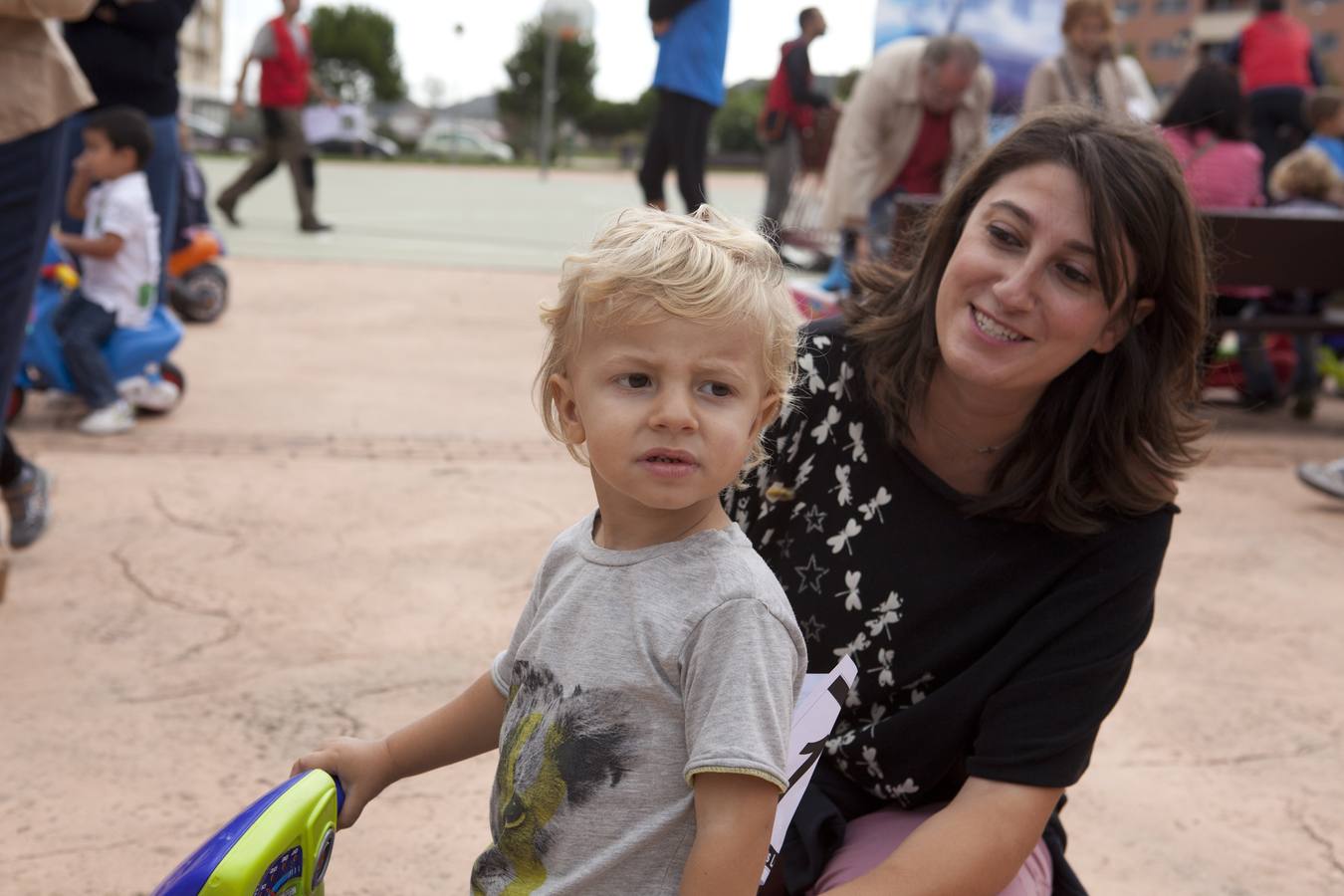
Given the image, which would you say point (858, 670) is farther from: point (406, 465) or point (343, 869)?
point (406, 465)

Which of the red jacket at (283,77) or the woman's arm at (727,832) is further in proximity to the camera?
the red jacket at (283,77)

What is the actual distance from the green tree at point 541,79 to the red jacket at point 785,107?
52.8 m

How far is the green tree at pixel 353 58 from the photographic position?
68250 millimetres

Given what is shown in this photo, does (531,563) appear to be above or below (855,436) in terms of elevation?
below

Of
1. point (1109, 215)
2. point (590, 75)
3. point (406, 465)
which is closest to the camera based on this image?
point (1109, 215)

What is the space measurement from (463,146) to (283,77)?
32068mm

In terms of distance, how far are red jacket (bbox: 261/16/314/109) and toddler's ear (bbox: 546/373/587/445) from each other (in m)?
9.70

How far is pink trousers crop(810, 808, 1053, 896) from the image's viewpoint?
183 cm

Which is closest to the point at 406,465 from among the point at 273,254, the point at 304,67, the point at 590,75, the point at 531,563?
the point at 531,563

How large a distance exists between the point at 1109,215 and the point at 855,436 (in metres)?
0.46

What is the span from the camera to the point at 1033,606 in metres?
1.84

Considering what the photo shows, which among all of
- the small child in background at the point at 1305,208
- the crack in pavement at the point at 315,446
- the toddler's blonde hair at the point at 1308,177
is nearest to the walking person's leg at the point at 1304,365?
the small child in background at the point at 1305,208

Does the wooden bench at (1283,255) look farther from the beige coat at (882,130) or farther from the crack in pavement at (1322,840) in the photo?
the crack in pavement at (1322,840)

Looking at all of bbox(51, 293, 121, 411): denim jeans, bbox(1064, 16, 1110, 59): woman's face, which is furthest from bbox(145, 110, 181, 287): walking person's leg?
bbox(1064, 16, 1110, 59): woman's face
